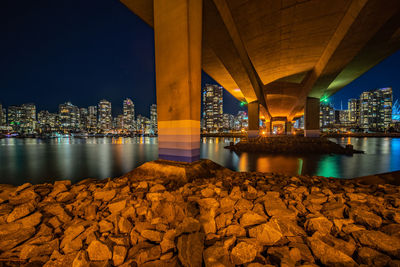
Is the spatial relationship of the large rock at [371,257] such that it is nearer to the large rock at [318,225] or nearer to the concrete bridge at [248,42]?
the large rock at [318,225]

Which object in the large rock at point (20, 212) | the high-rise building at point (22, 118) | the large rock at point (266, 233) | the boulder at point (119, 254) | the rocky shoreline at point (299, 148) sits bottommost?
the rocky shoreline at point (299, 148)


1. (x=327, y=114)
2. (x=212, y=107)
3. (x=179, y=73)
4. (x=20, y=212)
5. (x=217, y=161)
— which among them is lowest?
(x=217, y=161)

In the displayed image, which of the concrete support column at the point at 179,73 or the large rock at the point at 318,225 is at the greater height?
the concrete support column at the point at 179,73

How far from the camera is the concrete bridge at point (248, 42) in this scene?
5766mm

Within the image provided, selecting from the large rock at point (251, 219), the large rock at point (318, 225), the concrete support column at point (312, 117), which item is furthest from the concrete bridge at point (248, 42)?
the concrete support column at point (312, 117)

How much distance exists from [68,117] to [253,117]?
23303 cm

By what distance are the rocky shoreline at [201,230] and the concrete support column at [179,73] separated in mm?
2687

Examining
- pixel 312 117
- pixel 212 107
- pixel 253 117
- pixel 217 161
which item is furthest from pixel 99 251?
pixel 212 107

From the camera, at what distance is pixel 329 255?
2010 mm

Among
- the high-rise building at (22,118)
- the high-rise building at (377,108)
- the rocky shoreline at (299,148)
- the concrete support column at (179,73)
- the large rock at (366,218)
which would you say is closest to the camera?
the large rock at (366,218)

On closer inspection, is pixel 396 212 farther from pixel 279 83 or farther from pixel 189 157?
pixel 279 83

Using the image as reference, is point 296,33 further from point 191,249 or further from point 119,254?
point 119,254

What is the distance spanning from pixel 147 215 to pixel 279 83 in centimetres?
2993

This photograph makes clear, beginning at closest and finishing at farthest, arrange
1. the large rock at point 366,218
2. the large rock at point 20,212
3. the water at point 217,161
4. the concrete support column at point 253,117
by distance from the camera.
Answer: the large rock at point 366,218 < the large rock at point 20,212 < the water at point 217,161 < the concrete support column at point 253,117
